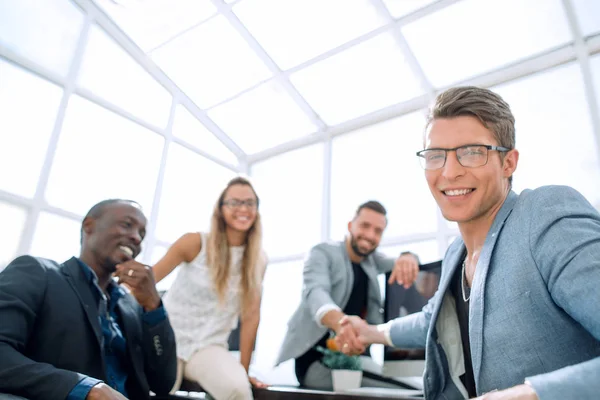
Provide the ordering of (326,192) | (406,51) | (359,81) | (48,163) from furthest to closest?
(326,192) < (359,81) < (406,51) < (48,163)

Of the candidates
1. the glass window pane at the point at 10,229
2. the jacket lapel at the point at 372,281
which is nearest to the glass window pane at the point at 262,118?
the glass window pane at the point at 10,229

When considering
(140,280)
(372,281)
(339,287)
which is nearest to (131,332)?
(140,280)

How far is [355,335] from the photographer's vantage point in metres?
1.88

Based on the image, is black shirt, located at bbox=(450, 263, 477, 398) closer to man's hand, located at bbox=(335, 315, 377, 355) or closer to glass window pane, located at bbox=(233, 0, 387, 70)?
man's hand, located at bbox=(335, 315, 377, 355)

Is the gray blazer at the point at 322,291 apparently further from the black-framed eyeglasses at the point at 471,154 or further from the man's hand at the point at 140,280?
the black-framed eyeglasses at the point at 471,154

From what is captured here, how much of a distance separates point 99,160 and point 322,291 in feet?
11.8

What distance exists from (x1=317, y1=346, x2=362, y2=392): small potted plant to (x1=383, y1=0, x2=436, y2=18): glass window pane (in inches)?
148

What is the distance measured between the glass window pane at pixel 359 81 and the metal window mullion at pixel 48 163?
2.57 m

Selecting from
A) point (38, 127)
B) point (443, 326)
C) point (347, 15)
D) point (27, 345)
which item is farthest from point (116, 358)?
point (347, 15)

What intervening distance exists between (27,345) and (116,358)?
42 centimetres

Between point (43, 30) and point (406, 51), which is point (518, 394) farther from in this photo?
point (43, 30)

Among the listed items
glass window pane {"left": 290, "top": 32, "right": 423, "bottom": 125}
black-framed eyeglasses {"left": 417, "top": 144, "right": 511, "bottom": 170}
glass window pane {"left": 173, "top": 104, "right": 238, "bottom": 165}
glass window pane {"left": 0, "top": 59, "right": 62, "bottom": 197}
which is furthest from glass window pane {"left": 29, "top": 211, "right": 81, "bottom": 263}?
black-framed eyeglasses {"left": 417, "top": 144, "right": 511, "bottom": 170}

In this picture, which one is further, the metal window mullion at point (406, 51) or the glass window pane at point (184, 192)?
the glass window pane at point (184, 192)

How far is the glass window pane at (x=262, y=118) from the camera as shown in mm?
5879
